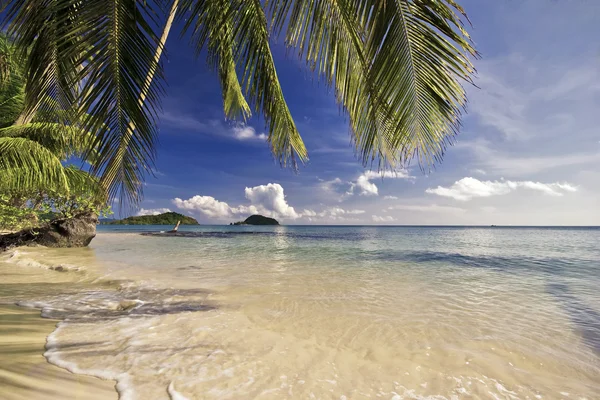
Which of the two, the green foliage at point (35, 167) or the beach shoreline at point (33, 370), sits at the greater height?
the green foliage at point (35, 167)

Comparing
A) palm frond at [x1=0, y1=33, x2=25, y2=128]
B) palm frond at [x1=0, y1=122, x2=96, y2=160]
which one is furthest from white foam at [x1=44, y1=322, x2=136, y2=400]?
palm frond at [x1=0, y1=33, x2=25, y2=128]

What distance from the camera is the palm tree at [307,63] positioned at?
228 cm

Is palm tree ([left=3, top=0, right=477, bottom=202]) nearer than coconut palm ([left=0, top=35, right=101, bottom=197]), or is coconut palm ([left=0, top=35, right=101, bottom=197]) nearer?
palm tree ([left=3, top=0, right=477, bottom=202])

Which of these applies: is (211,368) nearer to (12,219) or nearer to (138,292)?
(138,292)

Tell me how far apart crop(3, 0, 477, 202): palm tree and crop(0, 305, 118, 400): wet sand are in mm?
1550

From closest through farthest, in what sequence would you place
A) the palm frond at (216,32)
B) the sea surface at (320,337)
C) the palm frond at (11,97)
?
the sea surface at (320,337)
the palm frond at (216,32)
the palm frond at (11,97)

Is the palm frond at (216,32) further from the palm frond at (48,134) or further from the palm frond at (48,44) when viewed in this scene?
the palm frond at (48,134)

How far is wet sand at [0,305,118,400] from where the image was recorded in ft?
6.50

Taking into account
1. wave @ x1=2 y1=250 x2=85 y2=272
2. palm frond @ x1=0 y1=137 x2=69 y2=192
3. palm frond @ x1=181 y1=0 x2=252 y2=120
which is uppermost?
palm frond @ x1=181 y1=0 x2=252 y2=120

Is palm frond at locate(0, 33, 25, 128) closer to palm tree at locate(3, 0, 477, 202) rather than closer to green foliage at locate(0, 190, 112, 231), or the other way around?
green foliage at locate(0, 190, 112, 231)

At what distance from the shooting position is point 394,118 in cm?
261

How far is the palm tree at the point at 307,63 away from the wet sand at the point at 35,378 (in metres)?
1.55

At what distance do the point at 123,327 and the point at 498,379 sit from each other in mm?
Answer: 4024

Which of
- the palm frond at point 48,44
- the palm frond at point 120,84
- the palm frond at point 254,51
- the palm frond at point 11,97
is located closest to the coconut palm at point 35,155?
the palm frond at point 11,97
